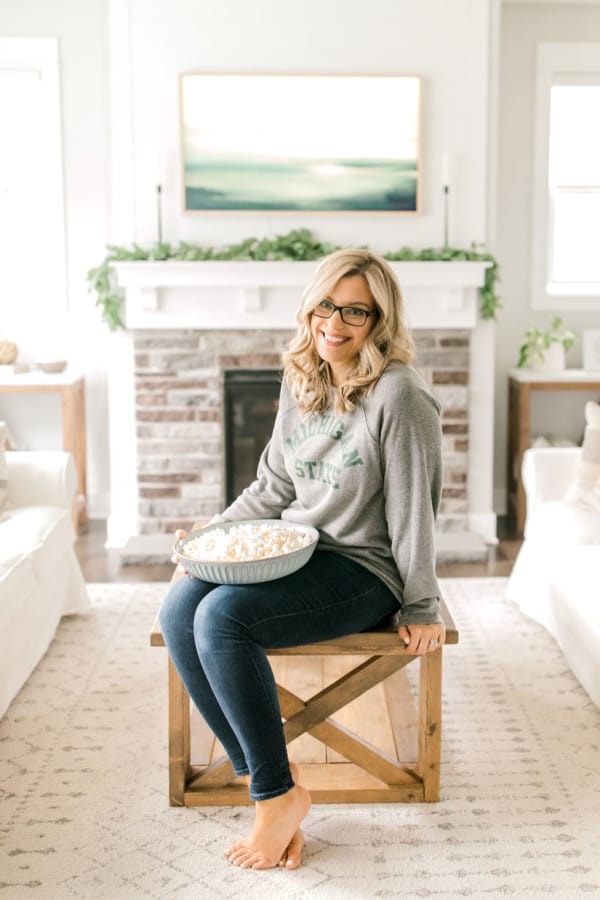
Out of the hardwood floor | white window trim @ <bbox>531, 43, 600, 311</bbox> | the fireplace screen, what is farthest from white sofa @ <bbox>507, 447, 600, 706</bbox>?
white window trim @ <bbox>531, 43, 600, 311</bbox>

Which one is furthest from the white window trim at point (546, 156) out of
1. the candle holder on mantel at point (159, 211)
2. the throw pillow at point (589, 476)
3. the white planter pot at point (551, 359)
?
the candle holder on mantel at point (159, 211)

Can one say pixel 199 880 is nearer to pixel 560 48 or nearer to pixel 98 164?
pixel 98 164

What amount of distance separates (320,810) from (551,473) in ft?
5.77

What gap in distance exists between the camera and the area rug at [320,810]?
205 centimetres

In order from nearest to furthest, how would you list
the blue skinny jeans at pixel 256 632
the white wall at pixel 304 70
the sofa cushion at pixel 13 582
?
the blue skinny jeans at pixel 256 632 < the sofa cushion at pixel 13 582 < the white wall at pixel 304 70

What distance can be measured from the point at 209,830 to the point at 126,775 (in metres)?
0.36

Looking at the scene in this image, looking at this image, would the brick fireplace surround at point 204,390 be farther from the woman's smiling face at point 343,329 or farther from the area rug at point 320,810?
the woman's smiling face at point 343,329

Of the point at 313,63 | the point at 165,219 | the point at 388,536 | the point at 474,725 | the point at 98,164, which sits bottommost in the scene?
the point at 474,725

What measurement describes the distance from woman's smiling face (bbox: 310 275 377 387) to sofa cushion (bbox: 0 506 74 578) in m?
1.28

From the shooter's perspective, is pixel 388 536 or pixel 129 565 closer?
pixel 388 536

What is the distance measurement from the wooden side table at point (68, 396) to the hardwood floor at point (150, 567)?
0.81 feet

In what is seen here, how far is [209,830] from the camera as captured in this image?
2246 mm

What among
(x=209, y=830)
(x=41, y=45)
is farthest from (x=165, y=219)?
(x=209, y=830)

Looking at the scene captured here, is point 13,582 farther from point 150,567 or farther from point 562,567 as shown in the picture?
point 562,567
